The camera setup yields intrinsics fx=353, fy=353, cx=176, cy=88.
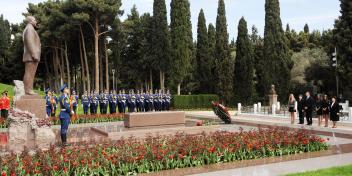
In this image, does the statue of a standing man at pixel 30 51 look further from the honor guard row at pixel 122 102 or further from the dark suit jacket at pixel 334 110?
the dark suit jacket at pixel 334 110

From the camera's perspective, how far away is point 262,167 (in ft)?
26.3

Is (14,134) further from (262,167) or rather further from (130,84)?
(130,84)

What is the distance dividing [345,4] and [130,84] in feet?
132

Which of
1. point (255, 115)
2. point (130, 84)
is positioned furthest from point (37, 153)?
point (130, 84)

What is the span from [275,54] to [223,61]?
5039 millimetres

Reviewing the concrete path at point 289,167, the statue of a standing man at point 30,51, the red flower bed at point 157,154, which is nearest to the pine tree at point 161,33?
the statue of a standing man at point 30,51

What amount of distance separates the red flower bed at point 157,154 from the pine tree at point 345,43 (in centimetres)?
2271

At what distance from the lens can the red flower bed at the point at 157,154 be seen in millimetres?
6785

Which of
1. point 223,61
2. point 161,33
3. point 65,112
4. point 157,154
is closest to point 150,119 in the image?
point 65,112

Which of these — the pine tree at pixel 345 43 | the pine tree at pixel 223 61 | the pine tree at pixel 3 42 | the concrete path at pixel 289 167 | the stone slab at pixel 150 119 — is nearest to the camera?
the concrete path at pixel 289 167

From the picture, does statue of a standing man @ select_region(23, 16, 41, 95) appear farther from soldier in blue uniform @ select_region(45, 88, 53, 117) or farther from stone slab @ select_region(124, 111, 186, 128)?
soldier in blue uniform @ select_region(45, 88, 53, 117)

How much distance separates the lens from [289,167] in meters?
7.92

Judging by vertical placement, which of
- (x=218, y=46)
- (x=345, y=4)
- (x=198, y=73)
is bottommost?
(x=198, y=73)

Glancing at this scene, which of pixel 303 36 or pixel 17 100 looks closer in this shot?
pixel 17 100
